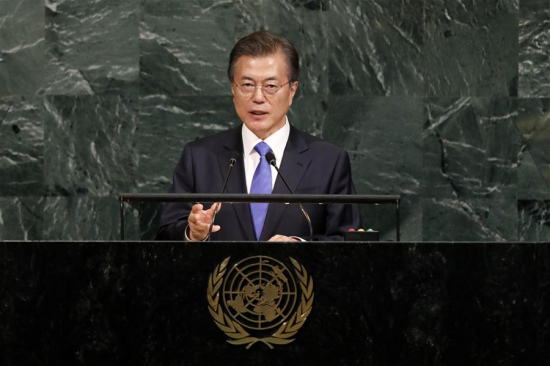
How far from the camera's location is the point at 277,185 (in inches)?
157

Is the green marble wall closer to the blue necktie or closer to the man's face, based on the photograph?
the man's face

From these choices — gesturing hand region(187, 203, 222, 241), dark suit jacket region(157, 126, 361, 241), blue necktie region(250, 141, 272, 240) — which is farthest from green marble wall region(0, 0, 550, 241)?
gesturing hand region(187, 203, 222, 241)

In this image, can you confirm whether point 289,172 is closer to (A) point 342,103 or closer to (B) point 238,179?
(B) point 238,179

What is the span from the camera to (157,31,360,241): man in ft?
13.0
